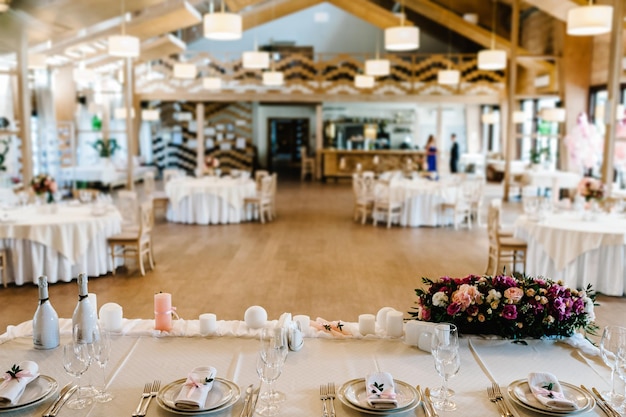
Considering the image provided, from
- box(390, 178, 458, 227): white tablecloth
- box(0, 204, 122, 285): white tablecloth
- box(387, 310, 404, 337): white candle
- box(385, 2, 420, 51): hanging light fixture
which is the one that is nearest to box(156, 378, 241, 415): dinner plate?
box(387, 310, 404, 337): white candle

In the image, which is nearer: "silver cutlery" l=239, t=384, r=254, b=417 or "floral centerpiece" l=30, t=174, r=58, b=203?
"silver cutlery" l=239, t=384, r=254, b=417

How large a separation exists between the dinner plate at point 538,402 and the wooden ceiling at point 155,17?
372 inches

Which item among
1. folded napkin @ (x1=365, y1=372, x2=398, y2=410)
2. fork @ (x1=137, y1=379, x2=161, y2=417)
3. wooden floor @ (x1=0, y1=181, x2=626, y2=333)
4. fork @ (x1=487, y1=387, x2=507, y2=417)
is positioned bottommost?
wooden floor @ (x1=0, y1=181, x2=626, y2=333)

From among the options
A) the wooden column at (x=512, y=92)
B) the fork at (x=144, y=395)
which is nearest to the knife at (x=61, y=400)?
the fork at (x=144, y=395)

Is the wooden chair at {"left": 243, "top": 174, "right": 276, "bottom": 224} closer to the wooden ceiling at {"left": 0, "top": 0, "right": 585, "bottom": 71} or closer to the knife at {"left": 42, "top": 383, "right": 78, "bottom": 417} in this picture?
the wooden ceiling at {"left": 0, "top": 0, "right": 585, "bottom": 71}

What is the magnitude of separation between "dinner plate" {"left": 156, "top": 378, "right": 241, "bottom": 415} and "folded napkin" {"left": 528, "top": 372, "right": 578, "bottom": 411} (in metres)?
1.04

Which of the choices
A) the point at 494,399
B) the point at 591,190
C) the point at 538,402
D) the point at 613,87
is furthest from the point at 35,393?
the point at 613,87

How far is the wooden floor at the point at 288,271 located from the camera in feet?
18.7

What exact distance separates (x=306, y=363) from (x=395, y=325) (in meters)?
0.49

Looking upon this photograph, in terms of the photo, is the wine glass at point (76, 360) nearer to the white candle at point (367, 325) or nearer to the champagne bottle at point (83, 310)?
the champagne bottle at point (83, 310)

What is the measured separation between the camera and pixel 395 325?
2.68 metres

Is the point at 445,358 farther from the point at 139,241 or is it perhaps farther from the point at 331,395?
the point at 139,241

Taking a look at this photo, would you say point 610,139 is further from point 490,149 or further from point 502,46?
point 490,149

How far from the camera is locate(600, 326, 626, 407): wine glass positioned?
6.86 ft
